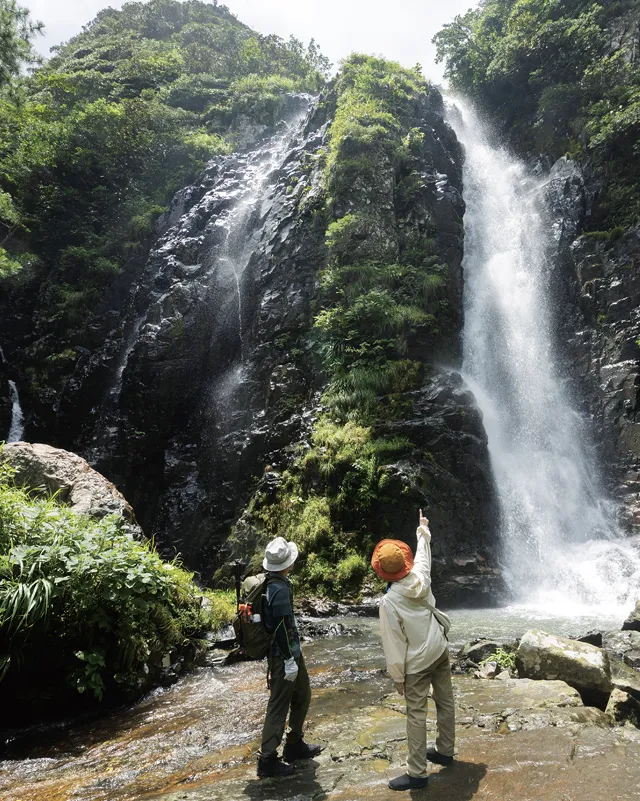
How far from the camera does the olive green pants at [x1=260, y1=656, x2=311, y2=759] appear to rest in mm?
3900

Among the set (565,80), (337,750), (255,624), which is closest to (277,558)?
(255,624)

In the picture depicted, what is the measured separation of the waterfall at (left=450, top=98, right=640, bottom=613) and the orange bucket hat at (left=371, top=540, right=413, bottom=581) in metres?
8.10

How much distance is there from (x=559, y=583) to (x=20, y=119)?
27943 mm

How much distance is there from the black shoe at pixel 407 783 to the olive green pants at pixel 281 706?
95cm

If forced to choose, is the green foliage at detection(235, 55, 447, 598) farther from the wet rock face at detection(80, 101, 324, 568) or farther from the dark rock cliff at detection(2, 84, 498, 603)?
the wet rock face at detection(80, 101, 324, 568)

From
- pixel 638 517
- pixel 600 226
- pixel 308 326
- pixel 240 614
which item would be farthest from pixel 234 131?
pixel 240 614

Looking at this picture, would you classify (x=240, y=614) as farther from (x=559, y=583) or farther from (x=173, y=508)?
(x=173, y=508)

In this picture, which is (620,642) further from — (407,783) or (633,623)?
(407,783)

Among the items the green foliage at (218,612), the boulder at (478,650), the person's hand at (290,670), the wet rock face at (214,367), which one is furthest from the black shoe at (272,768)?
the wet rock face at (214,367)

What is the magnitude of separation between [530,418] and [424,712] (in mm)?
13431

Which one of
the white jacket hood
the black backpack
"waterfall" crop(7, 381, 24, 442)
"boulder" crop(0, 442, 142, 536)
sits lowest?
the black backpack

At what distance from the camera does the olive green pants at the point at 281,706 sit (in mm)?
3900

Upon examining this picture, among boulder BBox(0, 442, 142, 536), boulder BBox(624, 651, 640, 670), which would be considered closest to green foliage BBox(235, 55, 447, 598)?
boulder BBox(0, 442, 142, 536)

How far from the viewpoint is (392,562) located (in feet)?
11.8
